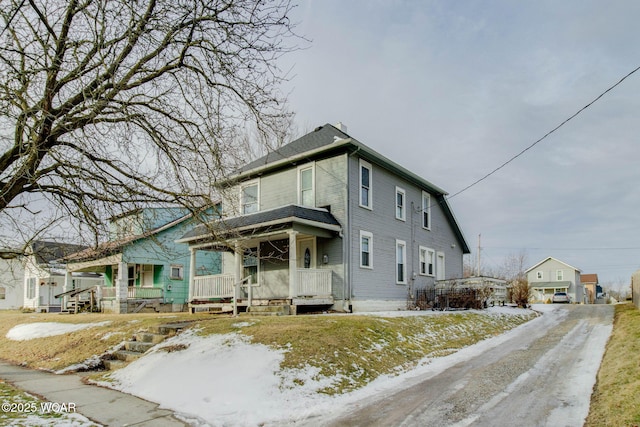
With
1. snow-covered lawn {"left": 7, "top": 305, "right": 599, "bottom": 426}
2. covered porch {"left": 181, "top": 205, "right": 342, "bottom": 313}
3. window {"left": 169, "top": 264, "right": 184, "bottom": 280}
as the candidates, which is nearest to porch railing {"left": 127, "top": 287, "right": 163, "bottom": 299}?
window {"left": 169, "top": 264, "right": 184, "bottom": 280}

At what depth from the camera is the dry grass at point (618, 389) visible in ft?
16.8

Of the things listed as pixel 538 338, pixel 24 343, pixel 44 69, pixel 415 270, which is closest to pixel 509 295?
pixel 415 270

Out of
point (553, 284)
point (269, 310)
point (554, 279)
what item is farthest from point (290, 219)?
point (554, 279)

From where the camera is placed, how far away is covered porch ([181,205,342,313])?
14117mm

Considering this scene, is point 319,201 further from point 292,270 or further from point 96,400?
point 96,400

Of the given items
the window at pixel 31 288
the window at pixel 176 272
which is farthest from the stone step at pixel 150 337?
the window at pixel 31 288

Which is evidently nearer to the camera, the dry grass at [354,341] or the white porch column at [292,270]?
the dry grass at [354,341]

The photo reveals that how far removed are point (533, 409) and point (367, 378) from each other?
2.85 meters

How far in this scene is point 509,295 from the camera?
26.1 meters

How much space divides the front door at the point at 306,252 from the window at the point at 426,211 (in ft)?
23.8

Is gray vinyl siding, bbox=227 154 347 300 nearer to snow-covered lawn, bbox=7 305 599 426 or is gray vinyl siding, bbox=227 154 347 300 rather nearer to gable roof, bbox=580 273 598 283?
snow-covered lawn, bbox=7 305 599 426

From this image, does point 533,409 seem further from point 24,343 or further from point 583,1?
point 24,343

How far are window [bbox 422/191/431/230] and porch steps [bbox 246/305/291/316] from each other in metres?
9.76

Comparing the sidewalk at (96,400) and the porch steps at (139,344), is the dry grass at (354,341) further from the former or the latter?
the sidewalk at (96,400)
